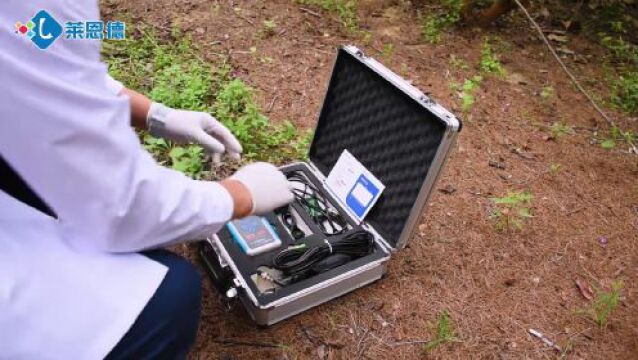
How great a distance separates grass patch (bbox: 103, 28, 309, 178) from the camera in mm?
2562

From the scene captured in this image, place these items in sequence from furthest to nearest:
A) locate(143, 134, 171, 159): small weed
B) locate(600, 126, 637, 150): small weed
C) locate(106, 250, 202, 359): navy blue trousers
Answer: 1. locate(600, 126, 637, 150): small weed
2. locate(143, 134, 171, 159): small weed
3. locate(106, 250, 202, 359): navy blue trousers

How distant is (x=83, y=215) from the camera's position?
1.12 meters

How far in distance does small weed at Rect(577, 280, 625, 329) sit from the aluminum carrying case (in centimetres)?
92

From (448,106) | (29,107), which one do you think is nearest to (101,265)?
(29,107)

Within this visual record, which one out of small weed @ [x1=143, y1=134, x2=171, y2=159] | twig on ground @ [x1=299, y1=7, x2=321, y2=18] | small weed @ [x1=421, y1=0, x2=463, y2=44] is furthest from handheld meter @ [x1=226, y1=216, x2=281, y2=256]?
small weed @ [x1=421, y1=0, x2=463, y2=44]

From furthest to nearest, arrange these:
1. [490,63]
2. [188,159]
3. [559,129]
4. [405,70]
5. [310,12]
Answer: [310,12] < [490,63] < [405,70] < [559,129] < [188,159]

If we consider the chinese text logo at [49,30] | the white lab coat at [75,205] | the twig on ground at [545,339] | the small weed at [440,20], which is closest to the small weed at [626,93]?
the small weed at [440,20]

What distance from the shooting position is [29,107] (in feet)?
3.22

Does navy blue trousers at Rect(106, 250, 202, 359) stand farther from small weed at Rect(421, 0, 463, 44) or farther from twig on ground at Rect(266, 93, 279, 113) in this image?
small weed at Rect(421, 0, 463, 44)

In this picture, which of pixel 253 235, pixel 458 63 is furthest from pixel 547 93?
pixel 253 235

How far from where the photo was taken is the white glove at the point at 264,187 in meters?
1.56

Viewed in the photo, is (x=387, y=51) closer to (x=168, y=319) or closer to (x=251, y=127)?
(x=251, y=127)

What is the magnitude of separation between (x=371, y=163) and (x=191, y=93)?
129 cm

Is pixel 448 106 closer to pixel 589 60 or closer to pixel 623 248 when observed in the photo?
pixel 623 248
